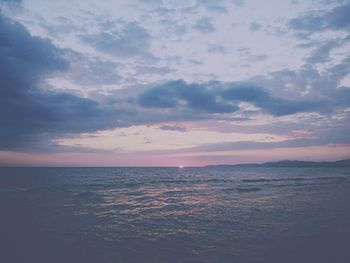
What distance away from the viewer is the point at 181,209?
79.2 ft

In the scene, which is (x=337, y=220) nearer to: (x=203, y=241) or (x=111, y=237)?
(x=203, y=241)

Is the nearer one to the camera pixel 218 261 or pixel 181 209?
pixel 218 261

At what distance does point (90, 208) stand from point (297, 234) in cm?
1733

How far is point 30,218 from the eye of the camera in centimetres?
1928

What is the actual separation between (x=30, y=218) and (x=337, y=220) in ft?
72.9

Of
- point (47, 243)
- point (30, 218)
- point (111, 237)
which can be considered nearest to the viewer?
point (47, 243)

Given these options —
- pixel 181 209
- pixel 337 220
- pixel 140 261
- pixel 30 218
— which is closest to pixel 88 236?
pixel 140 261

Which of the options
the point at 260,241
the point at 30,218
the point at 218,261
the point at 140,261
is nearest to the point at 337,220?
the point at 260,241

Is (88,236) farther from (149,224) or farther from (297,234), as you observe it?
(297,234)

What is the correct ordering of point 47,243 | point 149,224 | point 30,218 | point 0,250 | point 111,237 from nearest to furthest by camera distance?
point 0,250, point 47,243, point 111,237, point 149,224, point 30,218

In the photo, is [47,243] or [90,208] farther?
[90,208]

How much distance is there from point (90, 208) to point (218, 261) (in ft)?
53.6

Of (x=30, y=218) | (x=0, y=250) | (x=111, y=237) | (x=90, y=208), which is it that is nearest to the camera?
(x=0, y=250)

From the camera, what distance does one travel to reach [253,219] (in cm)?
1852
